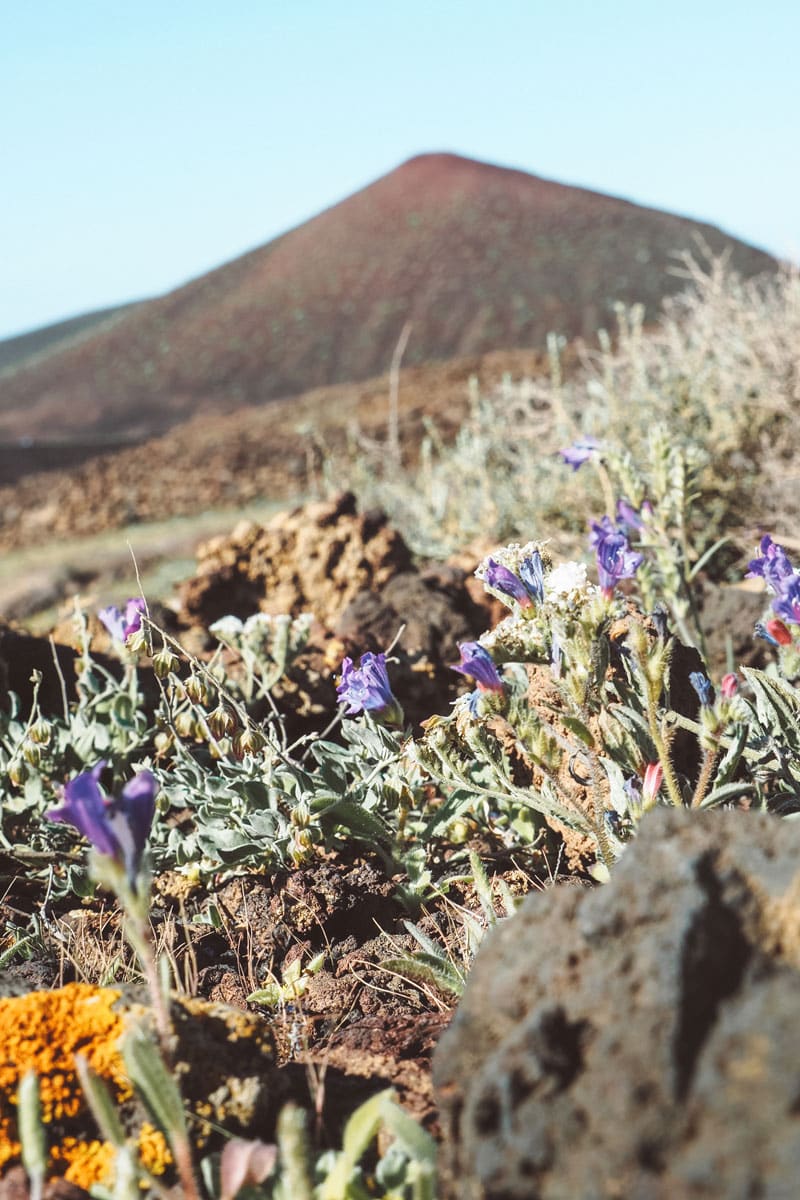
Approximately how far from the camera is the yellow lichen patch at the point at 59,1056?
1362 millimetres

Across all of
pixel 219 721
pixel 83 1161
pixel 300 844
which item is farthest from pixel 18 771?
pixel 83 1161

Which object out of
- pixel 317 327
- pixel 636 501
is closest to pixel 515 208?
pixel 317 327

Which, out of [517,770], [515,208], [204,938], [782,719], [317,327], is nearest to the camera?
[782,719]

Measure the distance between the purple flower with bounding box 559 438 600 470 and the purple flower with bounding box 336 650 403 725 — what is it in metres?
1.06

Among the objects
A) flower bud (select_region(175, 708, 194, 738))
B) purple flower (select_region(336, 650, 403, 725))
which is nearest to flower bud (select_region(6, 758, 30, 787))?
flower bud (select_region(175, 708, 194, 738))

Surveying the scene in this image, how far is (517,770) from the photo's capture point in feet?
7.83

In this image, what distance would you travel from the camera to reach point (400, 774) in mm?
2129

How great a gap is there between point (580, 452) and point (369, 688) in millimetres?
1165

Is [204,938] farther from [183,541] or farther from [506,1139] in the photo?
[183,541]

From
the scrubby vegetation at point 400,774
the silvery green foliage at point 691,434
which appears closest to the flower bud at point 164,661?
the scrubby vegetation at point 400,774

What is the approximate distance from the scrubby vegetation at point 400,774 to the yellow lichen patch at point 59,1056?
0.06 feet

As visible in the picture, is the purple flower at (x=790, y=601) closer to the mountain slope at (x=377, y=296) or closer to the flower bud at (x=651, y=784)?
the flower bud at (x=651, y=784)

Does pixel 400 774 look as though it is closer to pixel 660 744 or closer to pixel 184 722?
pixel 184 722

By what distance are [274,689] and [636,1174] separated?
6.78 feet
